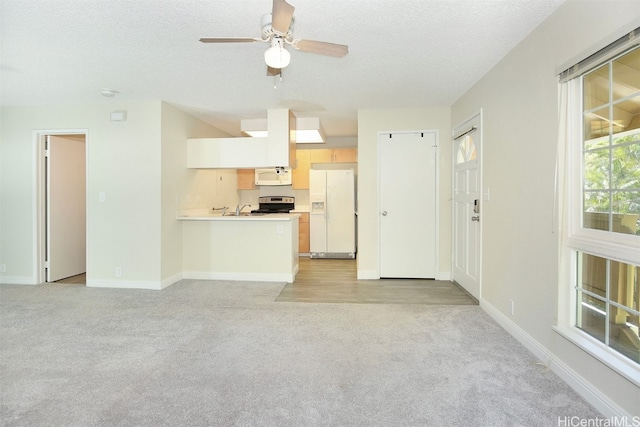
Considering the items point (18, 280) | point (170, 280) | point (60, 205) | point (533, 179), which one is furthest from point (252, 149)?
point (18, 280)

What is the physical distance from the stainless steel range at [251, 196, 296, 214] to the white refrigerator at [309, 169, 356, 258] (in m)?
0.76

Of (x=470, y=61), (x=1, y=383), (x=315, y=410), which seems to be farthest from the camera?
(x=470, y=61)

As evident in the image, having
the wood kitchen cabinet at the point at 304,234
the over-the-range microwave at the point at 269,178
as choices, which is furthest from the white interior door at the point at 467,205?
the over-the-range microwave at the point at 269,178

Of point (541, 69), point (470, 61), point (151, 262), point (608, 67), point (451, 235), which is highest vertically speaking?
point (470, 61)

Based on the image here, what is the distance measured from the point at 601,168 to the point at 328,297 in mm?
2688

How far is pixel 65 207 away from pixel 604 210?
19.5ft

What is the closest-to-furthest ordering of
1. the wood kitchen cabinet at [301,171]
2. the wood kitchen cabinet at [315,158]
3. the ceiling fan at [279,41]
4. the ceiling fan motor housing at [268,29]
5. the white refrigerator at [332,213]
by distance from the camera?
the ceiling fan at [279,41] < the ceiling fan motor housing at [268,29] < the white refrigerator at [332,213] < the wood kitchen cabinet at [315,158] < the wood kitchen cabinet at [301,171]

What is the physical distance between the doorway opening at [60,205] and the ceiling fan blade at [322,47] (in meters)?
3.60

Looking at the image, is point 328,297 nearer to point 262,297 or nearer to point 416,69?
point 262,297

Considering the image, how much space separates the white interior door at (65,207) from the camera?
433 centimetres

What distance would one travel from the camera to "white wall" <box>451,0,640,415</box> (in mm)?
1696

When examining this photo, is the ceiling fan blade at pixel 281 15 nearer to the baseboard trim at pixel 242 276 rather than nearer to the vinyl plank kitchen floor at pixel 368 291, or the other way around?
the vinyl plank kitchen floor at pixel 368 291

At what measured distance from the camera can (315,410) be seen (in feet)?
5.49

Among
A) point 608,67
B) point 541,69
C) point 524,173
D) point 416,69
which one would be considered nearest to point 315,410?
point 524,173
